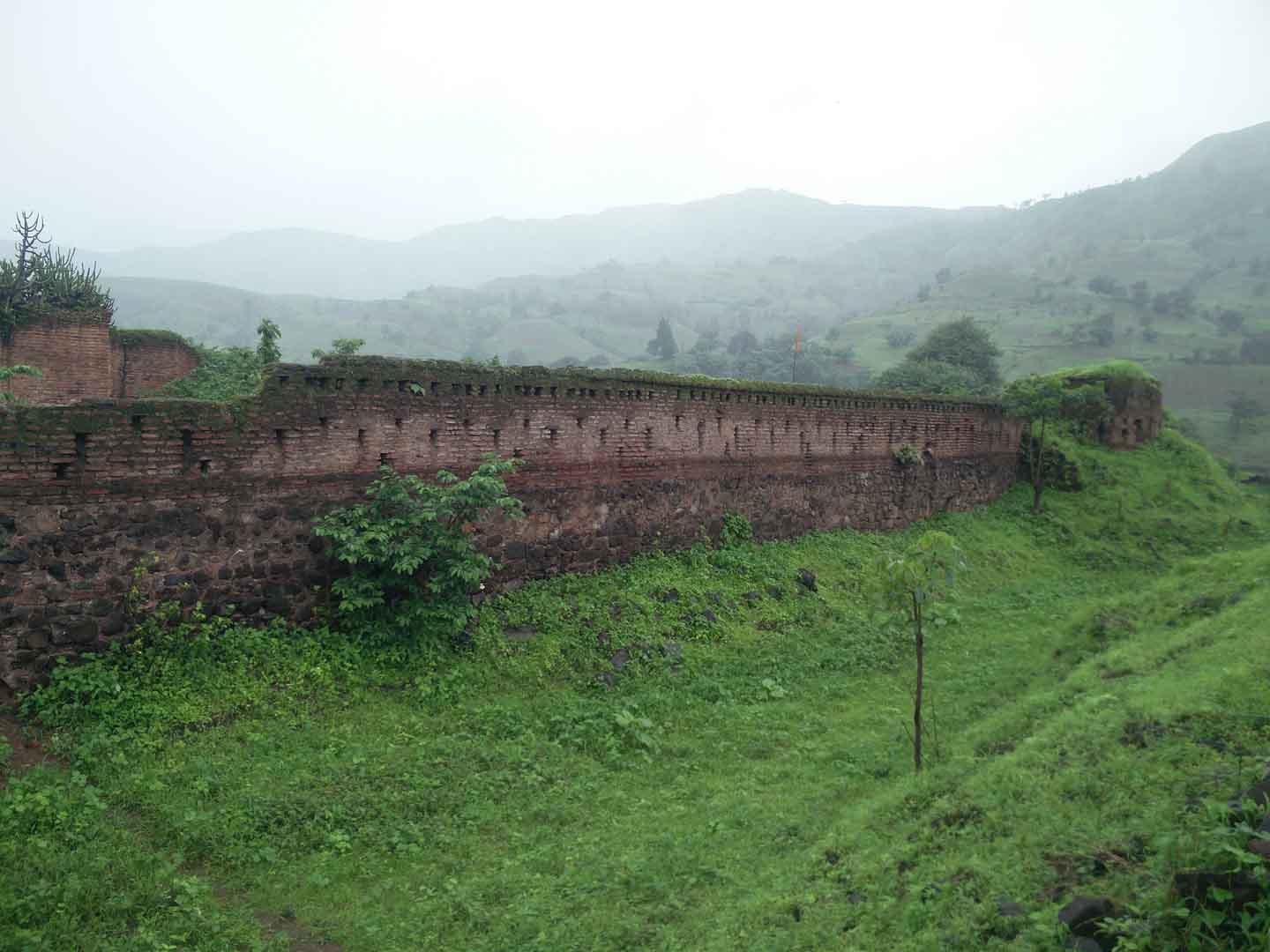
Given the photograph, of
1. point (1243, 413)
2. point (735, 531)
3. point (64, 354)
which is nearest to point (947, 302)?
point (1243, 413)

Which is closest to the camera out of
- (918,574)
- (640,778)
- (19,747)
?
(19,747)

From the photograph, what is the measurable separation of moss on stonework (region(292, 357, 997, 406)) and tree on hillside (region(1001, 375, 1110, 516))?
26.4 ft

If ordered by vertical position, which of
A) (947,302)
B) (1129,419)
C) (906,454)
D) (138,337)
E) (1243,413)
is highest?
(947,302)

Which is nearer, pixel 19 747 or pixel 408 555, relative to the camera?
pixel 19 747

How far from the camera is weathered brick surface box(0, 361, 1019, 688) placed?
686cm

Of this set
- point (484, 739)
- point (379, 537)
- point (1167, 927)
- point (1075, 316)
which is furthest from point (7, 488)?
point (1075, 316)

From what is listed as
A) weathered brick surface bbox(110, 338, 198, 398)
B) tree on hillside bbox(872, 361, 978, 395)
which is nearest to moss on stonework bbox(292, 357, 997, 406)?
weathered brick surface bbox(110, 338, 198, 398)

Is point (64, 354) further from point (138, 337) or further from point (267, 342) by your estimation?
point (267, 342)

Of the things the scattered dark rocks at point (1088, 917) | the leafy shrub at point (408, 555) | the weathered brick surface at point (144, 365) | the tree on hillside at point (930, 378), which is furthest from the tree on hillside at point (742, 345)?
the scattered dark rocks at point (1088, 917)

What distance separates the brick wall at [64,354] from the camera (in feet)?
46.8

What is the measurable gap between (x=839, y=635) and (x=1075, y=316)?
89.8 m

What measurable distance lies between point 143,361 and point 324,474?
1096 cm

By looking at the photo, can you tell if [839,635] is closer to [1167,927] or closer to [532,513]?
[532,513]

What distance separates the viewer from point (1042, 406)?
63.7 ft
